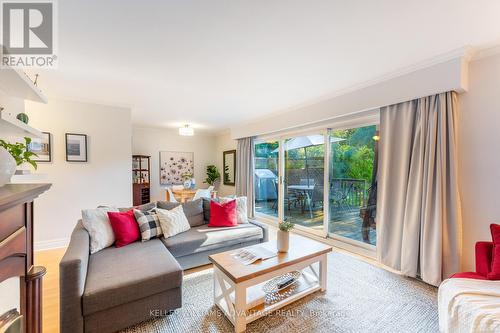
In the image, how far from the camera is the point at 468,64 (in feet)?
7.42

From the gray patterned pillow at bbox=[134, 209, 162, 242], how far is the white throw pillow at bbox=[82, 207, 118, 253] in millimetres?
291

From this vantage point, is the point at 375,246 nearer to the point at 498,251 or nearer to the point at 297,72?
the point at 498,251

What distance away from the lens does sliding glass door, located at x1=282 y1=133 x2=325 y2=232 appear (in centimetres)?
400

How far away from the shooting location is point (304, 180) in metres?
4.35

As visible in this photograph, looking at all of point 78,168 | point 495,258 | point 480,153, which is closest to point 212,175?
point 78,168

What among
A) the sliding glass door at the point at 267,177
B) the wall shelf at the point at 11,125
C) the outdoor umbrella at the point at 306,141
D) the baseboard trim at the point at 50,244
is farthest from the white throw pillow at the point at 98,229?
the sliding glass door at the point at 267,177

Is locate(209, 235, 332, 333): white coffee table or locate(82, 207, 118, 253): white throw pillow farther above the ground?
locate(82, 207, 118, 253): white throw pillow

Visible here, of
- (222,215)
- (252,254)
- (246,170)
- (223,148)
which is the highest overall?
(223,148)

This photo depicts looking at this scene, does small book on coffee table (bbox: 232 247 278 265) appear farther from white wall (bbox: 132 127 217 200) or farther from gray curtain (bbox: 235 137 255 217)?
white wall (bbox: 132 127 217 200)

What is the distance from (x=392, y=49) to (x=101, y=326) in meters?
3.37

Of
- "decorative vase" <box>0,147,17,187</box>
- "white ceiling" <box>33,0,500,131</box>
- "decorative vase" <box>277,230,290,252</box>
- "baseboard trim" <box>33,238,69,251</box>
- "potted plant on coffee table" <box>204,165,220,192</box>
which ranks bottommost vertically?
"baseboard trim" <box>33,238,69,251</box>

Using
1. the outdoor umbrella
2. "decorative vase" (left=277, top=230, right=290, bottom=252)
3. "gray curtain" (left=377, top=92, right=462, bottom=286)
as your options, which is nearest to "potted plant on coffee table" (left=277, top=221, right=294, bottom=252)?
"decorative vase" (left=277, top=230, right=290, bottom=252)

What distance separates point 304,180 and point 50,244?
426 centimetres

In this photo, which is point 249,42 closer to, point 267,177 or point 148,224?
point 148,224
